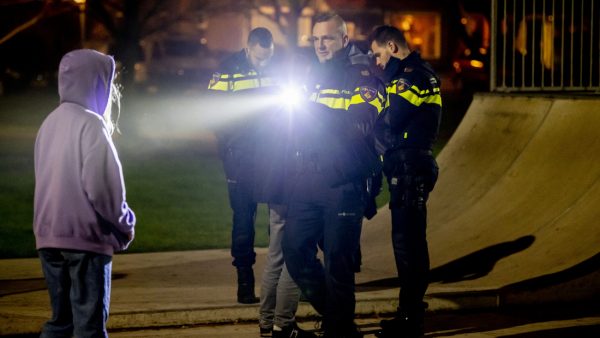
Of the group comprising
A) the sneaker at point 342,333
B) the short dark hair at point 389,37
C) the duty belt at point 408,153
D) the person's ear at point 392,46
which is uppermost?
the short dark hair at point 389,37

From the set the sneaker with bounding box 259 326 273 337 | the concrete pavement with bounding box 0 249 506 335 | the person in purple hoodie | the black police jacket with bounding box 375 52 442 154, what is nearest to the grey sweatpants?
the sneaker with bounding box 259 326 273 337

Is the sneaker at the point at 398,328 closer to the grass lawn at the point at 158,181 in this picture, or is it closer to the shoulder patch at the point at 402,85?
the shoulder patch at the point at 402,85

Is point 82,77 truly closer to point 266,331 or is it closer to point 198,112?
point 266,331

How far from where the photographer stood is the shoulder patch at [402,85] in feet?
25.7

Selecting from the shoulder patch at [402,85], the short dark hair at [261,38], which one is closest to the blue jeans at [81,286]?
the shoulder patch at [402,85]

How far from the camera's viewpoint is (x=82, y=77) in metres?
5.74

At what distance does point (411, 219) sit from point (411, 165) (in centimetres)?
35

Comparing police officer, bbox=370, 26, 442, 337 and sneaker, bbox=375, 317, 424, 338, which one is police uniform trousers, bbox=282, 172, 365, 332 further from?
police officer, bbox=370, 26, 442, 337

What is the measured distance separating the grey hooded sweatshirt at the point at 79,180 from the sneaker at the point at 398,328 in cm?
256

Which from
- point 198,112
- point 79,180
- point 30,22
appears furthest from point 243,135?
point 198,112

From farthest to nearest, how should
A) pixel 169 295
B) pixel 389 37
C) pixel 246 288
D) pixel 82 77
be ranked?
pixel 169 295, pixel 246 288, pixel 389 37, pixel 82 77

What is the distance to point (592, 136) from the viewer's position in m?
10.6

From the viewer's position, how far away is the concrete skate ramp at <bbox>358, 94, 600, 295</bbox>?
9.60 m

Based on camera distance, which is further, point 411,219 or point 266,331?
point 411,219
